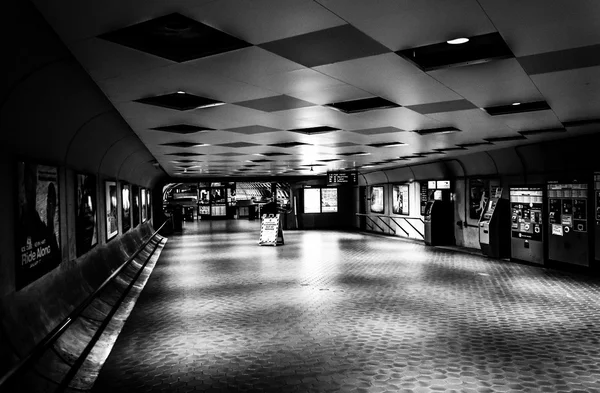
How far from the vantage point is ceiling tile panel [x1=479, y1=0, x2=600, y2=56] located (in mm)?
2934

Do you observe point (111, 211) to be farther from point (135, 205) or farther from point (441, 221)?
point (441, 221)

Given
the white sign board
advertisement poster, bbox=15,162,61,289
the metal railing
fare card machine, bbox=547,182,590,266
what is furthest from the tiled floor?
the metal railing

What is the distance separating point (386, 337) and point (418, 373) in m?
1.12

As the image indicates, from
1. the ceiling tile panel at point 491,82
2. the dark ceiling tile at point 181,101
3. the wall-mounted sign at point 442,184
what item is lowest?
the wall-mounted sign at point 442,184

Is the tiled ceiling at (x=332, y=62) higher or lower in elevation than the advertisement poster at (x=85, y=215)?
higher

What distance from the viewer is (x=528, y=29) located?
3.40m

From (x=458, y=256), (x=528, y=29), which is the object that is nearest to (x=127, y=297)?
(x=528, y=29)

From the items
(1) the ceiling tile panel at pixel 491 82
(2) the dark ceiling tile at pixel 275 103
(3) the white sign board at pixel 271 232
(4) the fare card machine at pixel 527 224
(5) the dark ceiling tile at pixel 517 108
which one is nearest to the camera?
(1) the ceiling tile panel at pixel 491 82

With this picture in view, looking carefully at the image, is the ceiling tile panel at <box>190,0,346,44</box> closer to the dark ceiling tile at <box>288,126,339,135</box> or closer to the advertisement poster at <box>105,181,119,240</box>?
the dark ceiling tile at <box>288,126,339,135</box>

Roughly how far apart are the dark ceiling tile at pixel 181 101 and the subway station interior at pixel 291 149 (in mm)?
29

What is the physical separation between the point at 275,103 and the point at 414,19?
2919 millimetres

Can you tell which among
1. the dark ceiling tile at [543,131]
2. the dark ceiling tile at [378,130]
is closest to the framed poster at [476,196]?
the dark ceiling tile at [543,131]

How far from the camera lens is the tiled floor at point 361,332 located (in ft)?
13.7

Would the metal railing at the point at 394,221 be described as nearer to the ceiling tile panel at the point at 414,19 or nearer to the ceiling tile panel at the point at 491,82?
the ceiling tile panel at the point at 491,82
